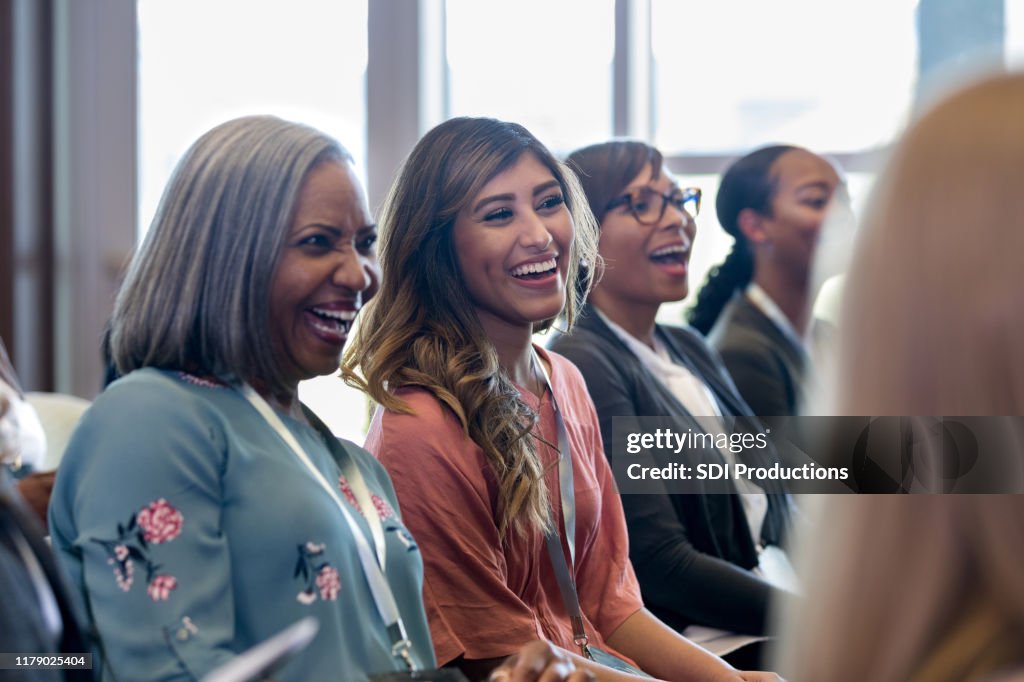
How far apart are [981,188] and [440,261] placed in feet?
2.86

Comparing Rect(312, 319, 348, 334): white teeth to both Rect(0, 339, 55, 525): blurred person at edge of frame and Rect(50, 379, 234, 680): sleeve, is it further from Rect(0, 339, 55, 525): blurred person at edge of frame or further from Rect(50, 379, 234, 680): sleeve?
Rect(0, 339, 55, 525): blurred person at edge of frame

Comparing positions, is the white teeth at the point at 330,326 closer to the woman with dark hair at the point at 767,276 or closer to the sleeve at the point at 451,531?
the sleeve at the point at 451,531

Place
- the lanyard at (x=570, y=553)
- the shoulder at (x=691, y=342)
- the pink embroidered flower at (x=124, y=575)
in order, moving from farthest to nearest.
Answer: the shoulder at (x=691, y=342), the lanyard at (x=570, y=553), the pink embroidered flower at (x=124, y=575)

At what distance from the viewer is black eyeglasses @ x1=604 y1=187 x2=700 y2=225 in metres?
1.68

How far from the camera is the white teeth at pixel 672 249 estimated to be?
67.7 inches

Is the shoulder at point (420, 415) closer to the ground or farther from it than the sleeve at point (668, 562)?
farther from it

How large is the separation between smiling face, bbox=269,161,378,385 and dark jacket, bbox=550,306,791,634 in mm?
459

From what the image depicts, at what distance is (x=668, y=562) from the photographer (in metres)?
1.66

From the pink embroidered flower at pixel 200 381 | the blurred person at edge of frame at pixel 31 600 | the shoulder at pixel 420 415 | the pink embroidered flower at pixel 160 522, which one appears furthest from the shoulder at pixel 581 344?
the blurred person at edge of frame at pixel 31 600

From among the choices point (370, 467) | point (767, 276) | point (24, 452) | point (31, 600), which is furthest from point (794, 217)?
point (31, 600)

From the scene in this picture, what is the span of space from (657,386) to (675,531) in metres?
0.23

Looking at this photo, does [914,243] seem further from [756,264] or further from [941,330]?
[756,264]

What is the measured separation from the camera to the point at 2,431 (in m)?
1.33

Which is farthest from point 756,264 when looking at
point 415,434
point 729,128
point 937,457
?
point 937,457
